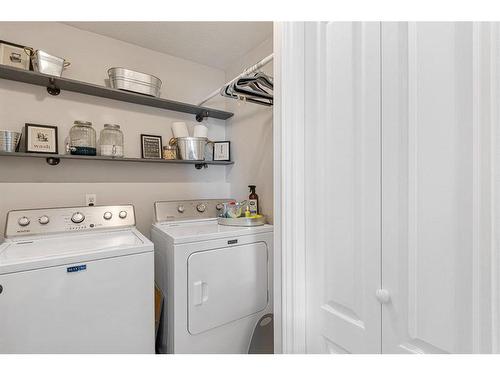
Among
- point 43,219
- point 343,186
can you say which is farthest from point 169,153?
point 343,186

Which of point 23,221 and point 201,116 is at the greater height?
point 201,116

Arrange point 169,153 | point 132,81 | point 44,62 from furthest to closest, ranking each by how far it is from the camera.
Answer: point 169,153, point 132,81, point 44,62

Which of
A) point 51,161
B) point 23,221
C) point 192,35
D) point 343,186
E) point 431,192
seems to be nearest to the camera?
point 431,192

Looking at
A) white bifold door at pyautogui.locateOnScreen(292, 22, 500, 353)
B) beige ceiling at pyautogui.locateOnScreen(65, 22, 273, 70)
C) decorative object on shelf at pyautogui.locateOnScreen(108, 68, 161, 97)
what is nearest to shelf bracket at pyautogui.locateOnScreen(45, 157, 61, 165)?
decorative object on shelf at pyautogui.locateOnScreen(108, 68, 161, 97)

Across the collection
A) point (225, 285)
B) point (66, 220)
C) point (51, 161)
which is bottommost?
point (225, 285)

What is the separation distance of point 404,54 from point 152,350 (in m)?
1.73

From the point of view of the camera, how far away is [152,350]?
1360 millimetres

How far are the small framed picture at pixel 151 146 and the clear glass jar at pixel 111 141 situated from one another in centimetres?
20

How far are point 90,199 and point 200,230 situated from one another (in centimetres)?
96

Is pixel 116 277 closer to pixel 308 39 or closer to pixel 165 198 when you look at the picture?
pixel 165 198

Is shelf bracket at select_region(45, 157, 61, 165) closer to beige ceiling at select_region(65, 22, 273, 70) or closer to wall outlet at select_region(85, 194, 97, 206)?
wall outlet at select_region(85, 194, 97, 206)

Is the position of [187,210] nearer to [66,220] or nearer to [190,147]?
[190,147]

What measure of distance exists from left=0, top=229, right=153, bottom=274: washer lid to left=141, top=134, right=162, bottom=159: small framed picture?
0.76 m

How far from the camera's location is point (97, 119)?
76.0 inches
